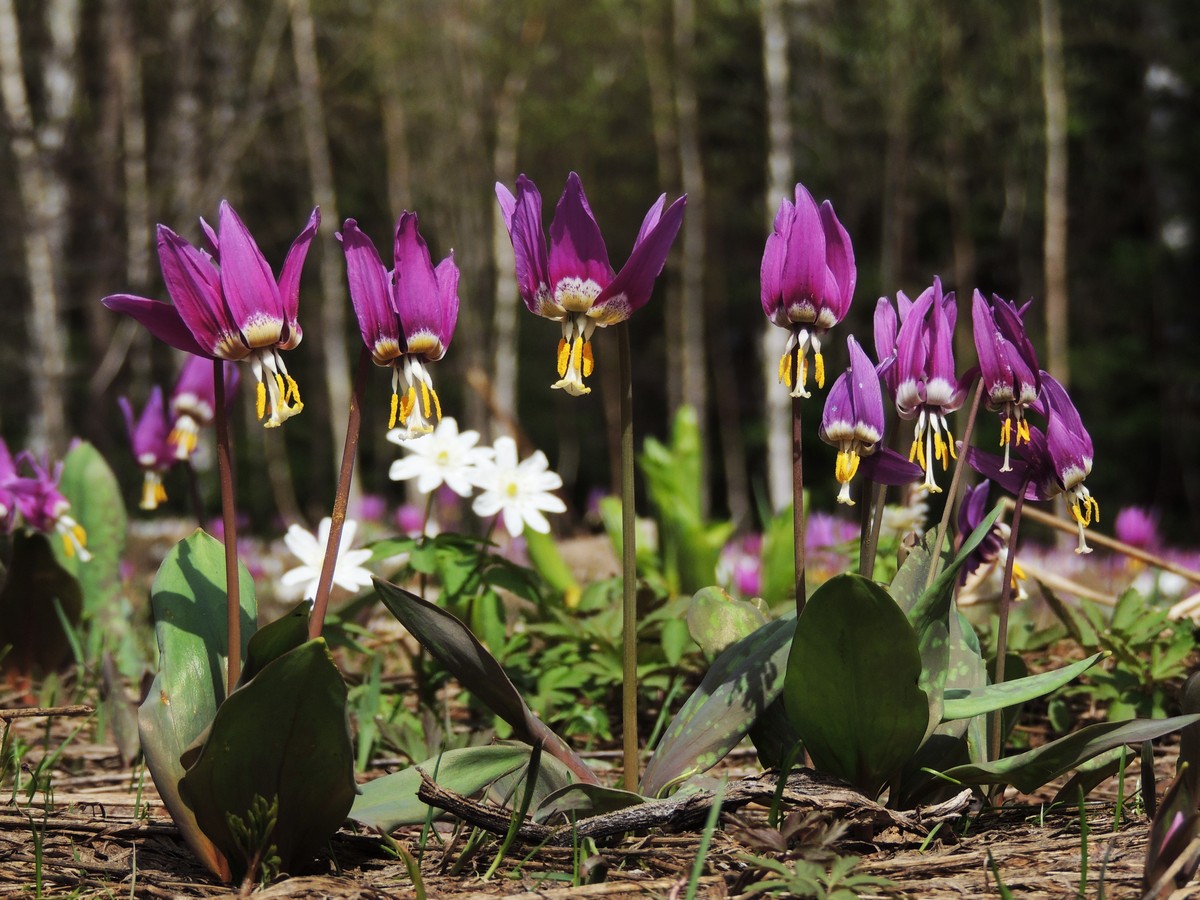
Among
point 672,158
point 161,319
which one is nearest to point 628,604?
point 161,319

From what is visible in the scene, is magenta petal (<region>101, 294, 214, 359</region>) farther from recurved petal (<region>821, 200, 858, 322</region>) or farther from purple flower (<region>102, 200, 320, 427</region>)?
recurved petal (<region>821, 200, 858, 322</region>)

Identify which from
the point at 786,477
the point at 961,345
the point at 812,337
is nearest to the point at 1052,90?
the point at 961,345

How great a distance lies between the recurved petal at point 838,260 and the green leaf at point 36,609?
1782 millimetres

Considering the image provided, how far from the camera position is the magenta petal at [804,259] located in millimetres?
→ 1265

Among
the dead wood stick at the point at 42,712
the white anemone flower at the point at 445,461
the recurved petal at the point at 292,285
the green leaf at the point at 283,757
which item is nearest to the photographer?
the green leaf at the point at 283,757

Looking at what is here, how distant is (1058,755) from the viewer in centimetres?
129

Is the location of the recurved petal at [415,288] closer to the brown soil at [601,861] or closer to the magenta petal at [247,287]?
the magenta petal at [247,287]

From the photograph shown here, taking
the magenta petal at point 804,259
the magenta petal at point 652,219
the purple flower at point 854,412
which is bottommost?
the purple flower at point 854,412

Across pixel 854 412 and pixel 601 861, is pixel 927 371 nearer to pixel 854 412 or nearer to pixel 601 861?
pixel 854 412

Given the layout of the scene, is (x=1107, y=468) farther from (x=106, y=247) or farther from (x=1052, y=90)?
(x=106, y=247)

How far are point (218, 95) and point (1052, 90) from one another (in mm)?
9232

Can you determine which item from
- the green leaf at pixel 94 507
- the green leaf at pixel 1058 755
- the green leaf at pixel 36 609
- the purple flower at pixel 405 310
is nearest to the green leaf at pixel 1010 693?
the green leaf at pixel 1058 755

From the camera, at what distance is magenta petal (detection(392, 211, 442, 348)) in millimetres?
1249

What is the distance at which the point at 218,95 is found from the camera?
12406mm
